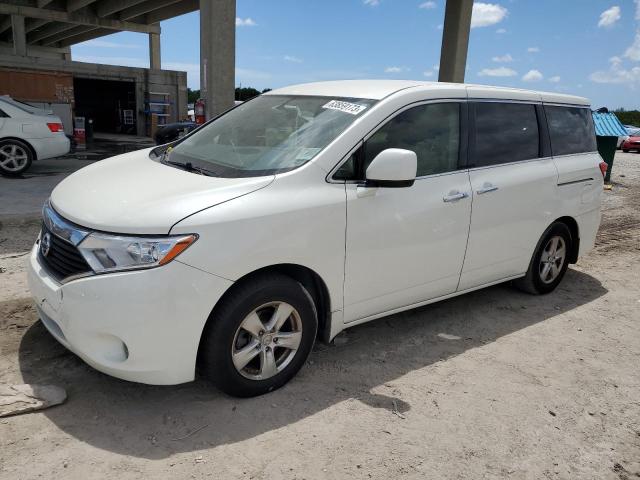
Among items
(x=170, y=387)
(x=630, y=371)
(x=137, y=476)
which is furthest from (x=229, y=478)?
(x=630, y=371)

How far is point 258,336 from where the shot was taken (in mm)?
2953

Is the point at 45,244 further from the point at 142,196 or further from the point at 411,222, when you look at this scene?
the point at 411,222

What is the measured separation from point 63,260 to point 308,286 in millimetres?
1362

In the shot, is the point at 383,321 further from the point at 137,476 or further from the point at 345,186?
the point at 137,476

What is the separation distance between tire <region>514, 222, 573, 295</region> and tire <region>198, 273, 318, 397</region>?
8.37 feet

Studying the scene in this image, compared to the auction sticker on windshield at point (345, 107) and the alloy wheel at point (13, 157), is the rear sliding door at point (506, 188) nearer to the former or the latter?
the auction sticker on windshield at point (345, 107)

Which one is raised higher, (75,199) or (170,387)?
(75,199)

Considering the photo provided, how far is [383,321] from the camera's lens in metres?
4.29

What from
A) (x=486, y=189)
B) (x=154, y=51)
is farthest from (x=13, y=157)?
(x=154, y=51)

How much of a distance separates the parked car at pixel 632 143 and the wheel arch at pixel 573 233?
24.7 metres

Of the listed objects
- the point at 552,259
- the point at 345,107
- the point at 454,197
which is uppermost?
the point at 345,107

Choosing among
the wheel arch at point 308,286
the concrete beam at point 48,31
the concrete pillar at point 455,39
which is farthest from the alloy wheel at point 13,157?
the concrete beam at point 48,31

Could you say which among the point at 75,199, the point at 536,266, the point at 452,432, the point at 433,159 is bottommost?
the point at 452,432

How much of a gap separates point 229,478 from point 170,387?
0.88 m
